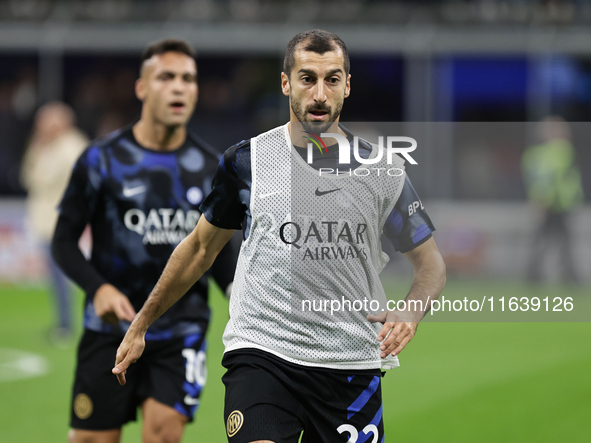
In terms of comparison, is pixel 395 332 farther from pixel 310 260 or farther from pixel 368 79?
pixel 368 79

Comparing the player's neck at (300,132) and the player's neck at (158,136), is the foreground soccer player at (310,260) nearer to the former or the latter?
the player's neck at (300,132)

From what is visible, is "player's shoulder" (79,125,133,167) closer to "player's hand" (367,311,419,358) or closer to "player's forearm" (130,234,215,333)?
"player's forearm" (130,234,215,333)

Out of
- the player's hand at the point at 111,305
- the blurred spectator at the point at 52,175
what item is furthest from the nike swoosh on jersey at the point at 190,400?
the blurred spectator at the point at 52,175

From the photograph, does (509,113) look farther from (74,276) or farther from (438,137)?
(74,276)

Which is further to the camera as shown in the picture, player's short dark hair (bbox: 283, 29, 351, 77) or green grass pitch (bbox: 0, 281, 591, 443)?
green grass pitch (bbox: 0, 281, 591, 443)

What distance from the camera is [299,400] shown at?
3.58 metres

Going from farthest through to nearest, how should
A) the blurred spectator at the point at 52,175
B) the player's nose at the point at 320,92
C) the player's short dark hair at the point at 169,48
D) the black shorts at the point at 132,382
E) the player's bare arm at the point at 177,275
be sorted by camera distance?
the blurred spectator at the point at 52,175 < the player's short dark hair at the point at 169,48 < the black shorts at the point at 132,382 < the player's bare arm at the point at 177,275 < the player's nose at the point at 320,92

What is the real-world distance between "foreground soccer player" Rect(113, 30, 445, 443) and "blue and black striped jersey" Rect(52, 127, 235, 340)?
1312 millimetres

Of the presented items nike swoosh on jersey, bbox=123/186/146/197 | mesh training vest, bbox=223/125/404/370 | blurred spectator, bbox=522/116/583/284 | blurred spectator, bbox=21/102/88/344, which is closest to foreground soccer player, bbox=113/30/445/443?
mesh training vest, bbox=223/125/404/370

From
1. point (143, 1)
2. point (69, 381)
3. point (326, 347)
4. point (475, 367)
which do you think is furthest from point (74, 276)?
point (143, 1)

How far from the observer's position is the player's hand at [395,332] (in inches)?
133

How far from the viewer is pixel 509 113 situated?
61.8 ft

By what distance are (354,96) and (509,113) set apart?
305 centimetres

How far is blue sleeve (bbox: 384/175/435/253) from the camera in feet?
12.0
